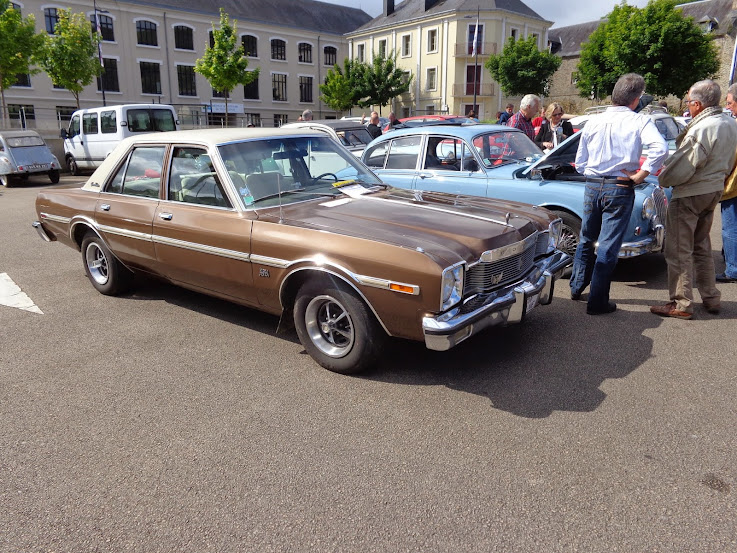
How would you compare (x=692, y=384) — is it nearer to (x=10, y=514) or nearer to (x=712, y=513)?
(x=712, y=513)

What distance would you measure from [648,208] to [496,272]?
290 centimetres

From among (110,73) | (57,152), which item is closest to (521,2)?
(110,73)

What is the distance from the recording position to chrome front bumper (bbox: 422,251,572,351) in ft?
11.3

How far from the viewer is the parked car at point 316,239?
11.8ft

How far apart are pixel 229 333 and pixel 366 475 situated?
7.65ft

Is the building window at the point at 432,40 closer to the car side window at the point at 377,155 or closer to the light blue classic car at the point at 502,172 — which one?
the car side window at the point at 377,155

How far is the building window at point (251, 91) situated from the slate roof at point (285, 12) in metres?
4.76

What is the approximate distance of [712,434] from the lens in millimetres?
3234

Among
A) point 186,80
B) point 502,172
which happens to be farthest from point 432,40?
point 502,172

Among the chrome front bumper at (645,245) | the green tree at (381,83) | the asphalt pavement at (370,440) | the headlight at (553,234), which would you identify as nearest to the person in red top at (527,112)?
the chrome front bumper at (645,245)

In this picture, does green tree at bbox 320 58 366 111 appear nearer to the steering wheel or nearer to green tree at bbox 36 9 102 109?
green tree at bbox 36 9 102 109

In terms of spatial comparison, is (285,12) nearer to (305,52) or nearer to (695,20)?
(305,52)

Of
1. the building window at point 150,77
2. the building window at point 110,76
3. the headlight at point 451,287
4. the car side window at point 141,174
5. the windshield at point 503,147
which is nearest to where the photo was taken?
the headlight at point 451,287

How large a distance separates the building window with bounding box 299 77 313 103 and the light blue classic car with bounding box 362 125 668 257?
1999 inches
